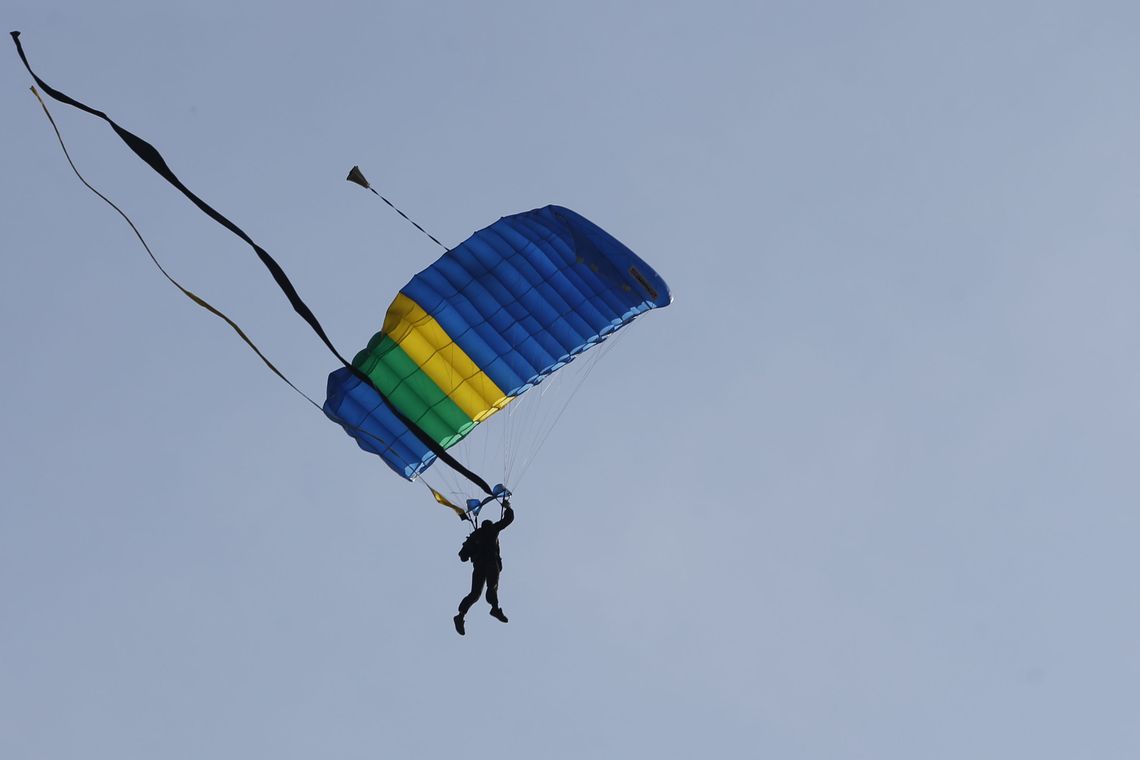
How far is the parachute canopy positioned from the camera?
53.4 feet

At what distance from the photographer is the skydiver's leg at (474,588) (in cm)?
1584

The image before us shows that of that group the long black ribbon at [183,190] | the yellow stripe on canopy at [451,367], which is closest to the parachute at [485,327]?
the yellow stripe on canopy at [451,367]

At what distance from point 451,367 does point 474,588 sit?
231cm

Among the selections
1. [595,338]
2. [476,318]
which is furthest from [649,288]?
[476,318]

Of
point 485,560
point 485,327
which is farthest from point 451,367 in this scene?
point 485,560

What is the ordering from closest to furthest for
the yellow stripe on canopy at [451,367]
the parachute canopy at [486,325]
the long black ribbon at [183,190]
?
the long black ribbon at [183,190], the parachute canopy at [486,325], the yellow stripe on canopy at [451,367]

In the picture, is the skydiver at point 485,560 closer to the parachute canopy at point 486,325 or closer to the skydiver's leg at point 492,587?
the skydiver's leg at point 492,587

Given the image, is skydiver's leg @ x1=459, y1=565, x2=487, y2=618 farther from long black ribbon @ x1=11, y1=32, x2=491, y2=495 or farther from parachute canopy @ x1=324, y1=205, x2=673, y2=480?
long black ribbon @ x1=11, y1=32, x2=491, y2=495

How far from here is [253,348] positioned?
1173 cm

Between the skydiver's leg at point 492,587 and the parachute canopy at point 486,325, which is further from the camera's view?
the parachute canopy at point 486,325

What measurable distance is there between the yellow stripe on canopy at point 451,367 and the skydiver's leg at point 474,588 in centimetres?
164

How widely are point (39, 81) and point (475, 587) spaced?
6777mm

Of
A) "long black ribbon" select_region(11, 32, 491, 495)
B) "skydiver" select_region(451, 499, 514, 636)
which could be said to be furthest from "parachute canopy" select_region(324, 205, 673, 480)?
"long black ribbon" select_region(11, 32, 491, 495)

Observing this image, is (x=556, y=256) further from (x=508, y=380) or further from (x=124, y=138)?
(x=124, y=138)
